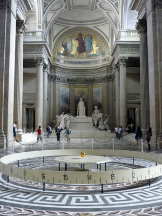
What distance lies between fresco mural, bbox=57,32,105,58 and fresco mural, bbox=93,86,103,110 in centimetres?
445

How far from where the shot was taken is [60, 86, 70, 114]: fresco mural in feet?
97.4

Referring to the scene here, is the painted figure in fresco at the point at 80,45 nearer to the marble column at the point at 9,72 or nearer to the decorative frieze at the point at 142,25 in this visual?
→ the decorative frieze at the point at 142,25

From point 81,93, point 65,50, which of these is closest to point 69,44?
point 65,50

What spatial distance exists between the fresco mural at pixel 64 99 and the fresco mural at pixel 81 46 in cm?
447

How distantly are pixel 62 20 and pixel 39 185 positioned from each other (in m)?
26.3

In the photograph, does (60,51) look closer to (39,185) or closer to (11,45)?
(11,45)

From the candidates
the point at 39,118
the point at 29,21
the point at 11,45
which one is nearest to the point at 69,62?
the point at 29,21

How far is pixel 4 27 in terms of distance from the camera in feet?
37.1

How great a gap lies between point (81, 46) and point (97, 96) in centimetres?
693

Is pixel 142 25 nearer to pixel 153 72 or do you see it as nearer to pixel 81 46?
pixel 153 72

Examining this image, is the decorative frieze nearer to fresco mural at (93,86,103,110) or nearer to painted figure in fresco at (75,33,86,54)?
fresco mural at (93,86,103,110)

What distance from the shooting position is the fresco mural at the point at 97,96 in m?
29.8

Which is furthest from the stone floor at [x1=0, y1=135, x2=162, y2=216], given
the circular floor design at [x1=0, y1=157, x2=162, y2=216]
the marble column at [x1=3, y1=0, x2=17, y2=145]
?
the marble column at [x1=3, y1=0, x2=17, y2=145]

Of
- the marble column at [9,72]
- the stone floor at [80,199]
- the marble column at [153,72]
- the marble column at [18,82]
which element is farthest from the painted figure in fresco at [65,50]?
the stone floor at [80,199]
